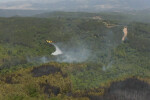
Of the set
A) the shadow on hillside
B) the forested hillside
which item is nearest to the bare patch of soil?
the forested hillside

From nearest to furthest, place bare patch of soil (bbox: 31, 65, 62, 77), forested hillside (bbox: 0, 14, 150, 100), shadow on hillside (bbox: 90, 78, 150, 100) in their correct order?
shadow on hillside (bbox: 90, 78, 150, 100) < forested hillside (bbox: 0, 14, 150, 100) < bare patch of soil (bbox: 31, 65, 62, 77)

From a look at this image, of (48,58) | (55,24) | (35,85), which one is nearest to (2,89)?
(35,85)

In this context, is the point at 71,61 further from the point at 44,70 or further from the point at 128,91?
the point at 128,91

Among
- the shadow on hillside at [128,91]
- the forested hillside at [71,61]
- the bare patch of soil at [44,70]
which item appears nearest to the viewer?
the shadow on hillside at [128,91]

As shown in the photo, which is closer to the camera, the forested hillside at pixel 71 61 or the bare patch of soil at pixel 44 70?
the forested hillside at pixel 71 61

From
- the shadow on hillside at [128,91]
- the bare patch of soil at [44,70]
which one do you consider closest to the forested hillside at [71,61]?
the bare patch of soil at [44,70]

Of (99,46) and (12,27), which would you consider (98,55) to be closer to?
(99,46)

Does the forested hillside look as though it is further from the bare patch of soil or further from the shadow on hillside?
the shadow on hillside

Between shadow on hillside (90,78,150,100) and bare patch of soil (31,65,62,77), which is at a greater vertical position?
bare patch of soil (31,65,62,77)

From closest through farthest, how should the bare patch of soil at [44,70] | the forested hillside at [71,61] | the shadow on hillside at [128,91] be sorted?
the shadow on hillside at [128,91], the forested hillside at [71,61], the bare patch of soil at [44,70]

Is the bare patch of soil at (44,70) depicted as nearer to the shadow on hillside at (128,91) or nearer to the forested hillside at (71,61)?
the forested hillside at (71,61)

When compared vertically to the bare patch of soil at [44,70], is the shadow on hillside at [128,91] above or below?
below
